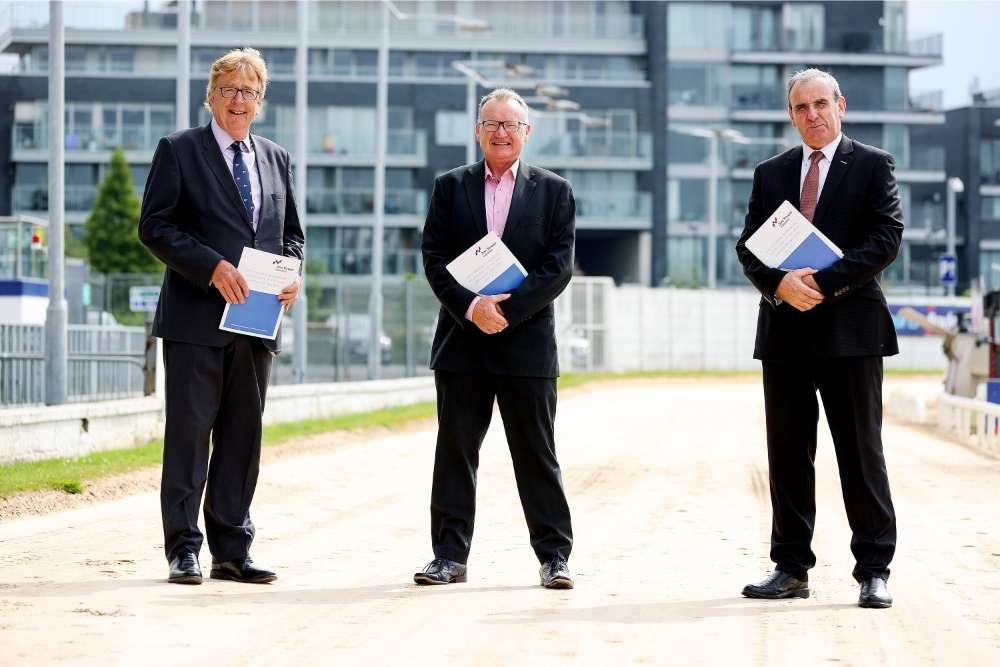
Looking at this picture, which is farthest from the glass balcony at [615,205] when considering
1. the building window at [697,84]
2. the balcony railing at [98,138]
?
the balcony railing at [98,138]

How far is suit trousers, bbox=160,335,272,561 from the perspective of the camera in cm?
756

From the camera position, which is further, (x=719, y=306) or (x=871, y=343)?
(x=719, y=306)

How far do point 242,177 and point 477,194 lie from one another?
1076 millimetres

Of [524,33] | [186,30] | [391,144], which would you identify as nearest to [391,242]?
[391,144]

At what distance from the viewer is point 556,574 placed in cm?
757

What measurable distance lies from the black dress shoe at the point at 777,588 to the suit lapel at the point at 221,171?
2785mm

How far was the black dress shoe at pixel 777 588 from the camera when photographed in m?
7.37

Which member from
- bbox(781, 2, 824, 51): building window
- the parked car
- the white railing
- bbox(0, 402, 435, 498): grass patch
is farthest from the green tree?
bbox(0, 402, 435, 498): grass patch

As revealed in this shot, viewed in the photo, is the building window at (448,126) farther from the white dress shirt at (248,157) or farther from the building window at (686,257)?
the white dress shirt at (248,157)

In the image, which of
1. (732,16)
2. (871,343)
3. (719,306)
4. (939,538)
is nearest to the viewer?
(871,343)

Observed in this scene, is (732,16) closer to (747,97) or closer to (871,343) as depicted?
(747,97)

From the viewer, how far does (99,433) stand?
1527 cm

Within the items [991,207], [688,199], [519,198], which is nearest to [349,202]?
[688,199]

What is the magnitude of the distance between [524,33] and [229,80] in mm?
69968
